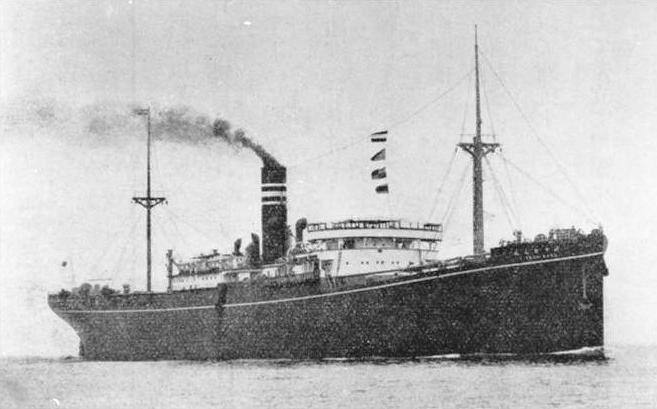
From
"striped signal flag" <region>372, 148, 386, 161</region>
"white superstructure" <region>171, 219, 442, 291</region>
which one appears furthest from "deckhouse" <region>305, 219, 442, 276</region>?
"striped signal flag" <region>372, 148, 386, 161</region>

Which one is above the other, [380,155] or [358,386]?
[380,155]

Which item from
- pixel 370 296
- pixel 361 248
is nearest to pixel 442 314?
pixel 370 296

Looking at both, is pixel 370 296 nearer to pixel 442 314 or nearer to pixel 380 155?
pixel 442 314

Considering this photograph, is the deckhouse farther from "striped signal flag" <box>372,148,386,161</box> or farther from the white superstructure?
"striped signal flag" <box>372,148,386,161</box>

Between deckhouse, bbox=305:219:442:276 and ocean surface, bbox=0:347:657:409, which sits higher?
deckhouse, bbox=305:219:442:276

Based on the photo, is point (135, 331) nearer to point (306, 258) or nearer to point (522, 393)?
point (306, 258)

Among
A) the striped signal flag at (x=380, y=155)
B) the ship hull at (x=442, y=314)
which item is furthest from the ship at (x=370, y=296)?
the striped signal flag at (x=380, y=155)
